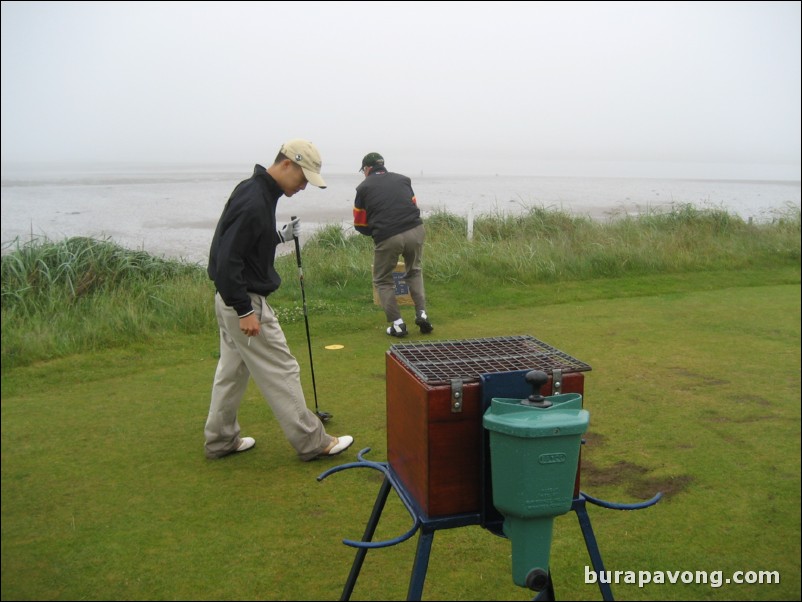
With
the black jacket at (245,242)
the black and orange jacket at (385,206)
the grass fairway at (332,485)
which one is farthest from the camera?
the black and orange jacket at (385,206)

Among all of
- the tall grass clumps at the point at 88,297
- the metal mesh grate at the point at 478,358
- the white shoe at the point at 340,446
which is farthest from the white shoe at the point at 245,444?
the tall grass clumps at the point at 88,297

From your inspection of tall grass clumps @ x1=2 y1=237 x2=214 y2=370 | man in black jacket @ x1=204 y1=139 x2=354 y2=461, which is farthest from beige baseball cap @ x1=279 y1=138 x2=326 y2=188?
tall grass clumps @ x1=2 y1=237 x2=214 y2=370

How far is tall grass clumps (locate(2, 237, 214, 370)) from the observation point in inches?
297

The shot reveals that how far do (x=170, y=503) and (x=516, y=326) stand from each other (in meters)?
4.91

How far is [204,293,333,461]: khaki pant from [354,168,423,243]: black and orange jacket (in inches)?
134

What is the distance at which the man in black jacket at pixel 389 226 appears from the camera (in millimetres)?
7980

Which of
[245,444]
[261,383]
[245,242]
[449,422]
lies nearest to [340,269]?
[245,444]

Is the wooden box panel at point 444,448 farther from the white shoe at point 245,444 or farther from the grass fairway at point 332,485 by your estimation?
the white shoe at point 245,444

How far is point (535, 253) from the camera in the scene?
12141 mm

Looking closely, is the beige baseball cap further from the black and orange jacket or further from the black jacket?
the black and orange jacket

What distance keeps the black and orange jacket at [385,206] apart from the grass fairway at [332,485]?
1.20 meters

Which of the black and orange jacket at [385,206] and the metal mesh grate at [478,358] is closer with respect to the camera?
the metal mesh grate at [478,358]

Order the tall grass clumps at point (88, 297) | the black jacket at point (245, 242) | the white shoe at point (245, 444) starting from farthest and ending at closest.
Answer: the tall grass clumps at point (88, 297)
the white shoe at point (245, 444)
the black jacket at point (245, 242)

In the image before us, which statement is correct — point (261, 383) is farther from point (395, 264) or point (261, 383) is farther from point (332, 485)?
point (395, 264)
